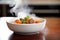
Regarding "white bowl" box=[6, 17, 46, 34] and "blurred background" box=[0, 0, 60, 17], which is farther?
"blurred background" box=[0, 0, 60, 17]

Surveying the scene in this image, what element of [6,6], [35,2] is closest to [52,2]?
[35,2]

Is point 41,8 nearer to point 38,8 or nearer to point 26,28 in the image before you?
point 38,8

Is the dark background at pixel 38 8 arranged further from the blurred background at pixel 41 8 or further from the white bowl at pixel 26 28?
the white bowl at pixel 26 28

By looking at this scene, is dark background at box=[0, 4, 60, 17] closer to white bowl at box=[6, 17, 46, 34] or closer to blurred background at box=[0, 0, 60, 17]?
blurred background at box=[0, 0, 60, 17]

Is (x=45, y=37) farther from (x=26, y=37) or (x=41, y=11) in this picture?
(x=41, y=11)

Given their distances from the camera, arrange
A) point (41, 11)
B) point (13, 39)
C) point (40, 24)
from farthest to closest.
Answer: point (41, 11)
point (40, 24)
point (13, 39)

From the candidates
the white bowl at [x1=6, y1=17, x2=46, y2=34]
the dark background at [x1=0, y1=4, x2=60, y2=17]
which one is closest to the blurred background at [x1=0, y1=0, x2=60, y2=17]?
the dark background at [x1=0, y1=4, x2=60, y2=17]

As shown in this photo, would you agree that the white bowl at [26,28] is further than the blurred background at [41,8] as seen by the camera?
No

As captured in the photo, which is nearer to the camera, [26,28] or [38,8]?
[26,28]

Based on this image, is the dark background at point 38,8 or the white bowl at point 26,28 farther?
the dark background at point 38,8

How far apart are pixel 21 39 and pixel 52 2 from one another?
8.21 feet

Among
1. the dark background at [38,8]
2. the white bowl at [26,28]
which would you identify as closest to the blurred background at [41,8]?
the dark background at [38,8]

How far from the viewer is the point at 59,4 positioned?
3.46m

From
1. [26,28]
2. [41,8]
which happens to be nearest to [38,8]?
[41,8]
